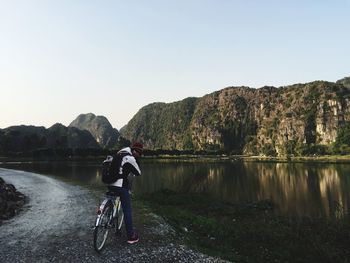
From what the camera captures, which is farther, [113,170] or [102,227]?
[113,170]

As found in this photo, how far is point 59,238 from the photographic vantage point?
15047 mm

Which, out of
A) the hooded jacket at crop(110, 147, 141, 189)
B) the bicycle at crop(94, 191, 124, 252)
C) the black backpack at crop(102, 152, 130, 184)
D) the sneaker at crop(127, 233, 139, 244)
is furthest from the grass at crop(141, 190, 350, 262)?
the black backpack at crop(102, 152, 130, 184)

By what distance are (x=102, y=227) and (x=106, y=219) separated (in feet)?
1.39

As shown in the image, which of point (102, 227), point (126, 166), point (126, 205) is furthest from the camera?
point (126, 205)

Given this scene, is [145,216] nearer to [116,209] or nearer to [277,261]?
[116,209]

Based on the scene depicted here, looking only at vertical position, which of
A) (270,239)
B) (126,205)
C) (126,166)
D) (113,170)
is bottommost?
(270,239)

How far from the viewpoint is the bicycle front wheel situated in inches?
505

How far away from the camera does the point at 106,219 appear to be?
44.9 feet

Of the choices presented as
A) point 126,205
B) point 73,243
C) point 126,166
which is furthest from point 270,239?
point 73,243

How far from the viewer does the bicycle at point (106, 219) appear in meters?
12.9

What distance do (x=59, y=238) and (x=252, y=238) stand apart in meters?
11.5

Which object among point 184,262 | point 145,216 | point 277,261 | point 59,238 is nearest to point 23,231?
point 59,238

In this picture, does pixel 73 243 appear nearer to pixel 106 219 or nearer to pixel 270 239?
pixel 106 219

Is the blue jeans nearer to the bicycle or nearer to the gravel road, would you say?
the bicycle
